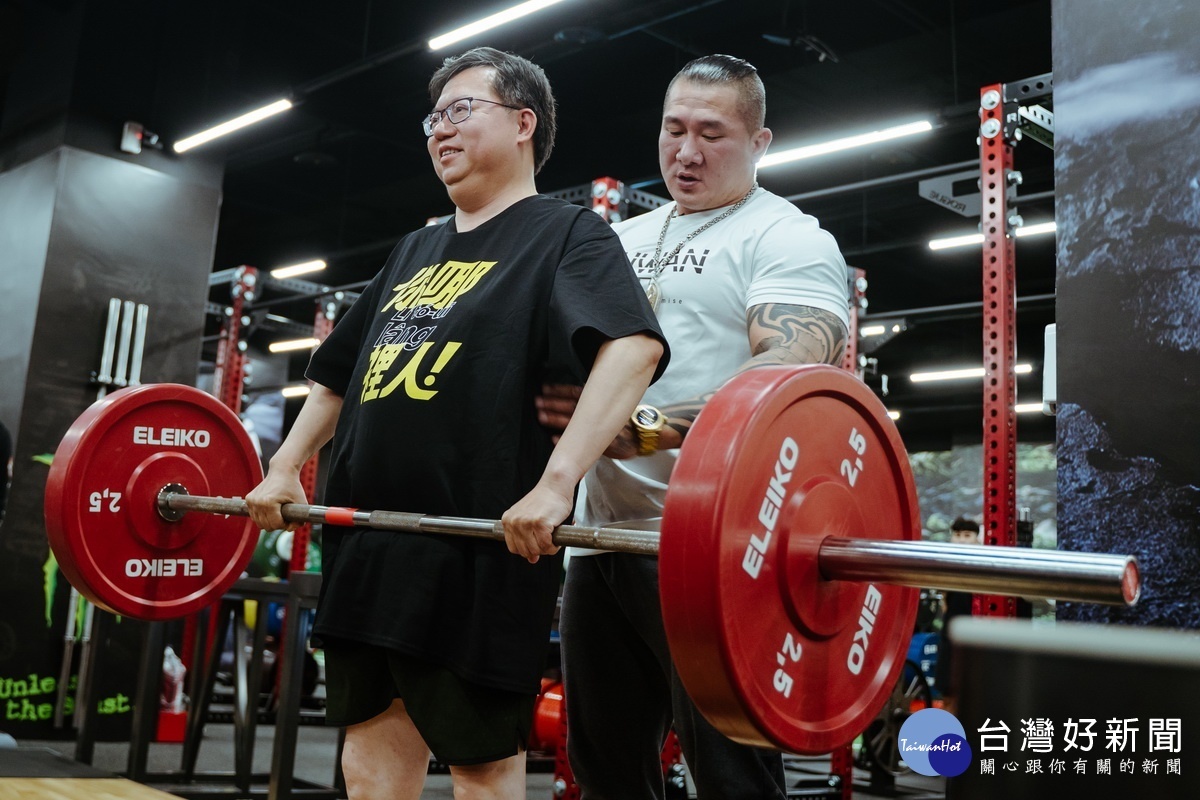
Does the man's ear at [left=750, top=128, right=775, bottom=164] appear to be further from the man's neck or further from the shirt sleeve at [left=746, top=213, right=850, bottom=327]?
the man's neck

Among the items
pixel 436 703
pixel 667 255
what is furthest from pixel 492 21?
pixel 436 703

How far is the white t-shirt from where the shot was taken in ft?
5.10

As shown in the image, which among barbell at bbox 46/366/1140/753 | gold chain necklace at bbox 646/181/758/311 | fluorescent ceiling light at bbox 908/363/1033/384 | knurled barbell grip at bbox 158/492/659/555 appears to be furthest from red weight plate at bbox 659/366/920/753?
fluorescent ceiling light at bbox 908/363/1033/384

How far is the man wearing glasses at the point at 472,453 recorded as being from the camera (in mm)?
1391

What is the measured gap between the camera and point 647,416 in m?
1.48

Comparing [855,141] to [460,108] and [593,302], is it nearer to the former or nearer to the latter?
[460,108]

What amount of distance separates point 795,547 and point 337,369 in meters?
0.91

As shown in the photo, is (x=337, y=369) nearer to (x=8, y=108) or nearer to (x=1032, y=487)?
(x=8, y=108)

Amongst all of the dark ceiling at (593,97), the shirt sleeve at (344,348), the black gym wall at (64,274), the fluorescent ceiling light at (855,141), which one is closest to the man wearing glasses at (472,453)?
the shirt sleeve at (344,348)

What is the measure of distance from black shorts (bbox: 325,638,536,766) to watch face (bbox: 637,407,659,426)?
382mm

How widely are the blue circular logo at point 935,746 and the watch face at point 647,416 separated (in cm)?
76

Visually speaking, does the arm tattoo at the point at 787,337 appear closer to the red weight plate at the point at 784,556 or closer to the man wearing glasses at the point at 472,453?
the man wearing glasses at the point at 472,453

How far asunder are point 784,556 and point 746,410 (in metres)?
0.16

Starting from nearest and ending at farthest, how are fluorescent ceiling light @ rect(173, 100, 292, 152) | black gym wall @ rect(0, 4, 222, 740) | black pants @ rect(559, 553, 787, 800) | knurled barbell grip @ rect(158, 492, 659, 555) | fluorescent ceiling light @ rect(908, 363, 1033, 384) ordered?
knurled barbell grip @ rect(158, 492, 659, 555), black pants @ rect(559, 553, 787, 800), black gym wall @ rect(0, 4, 222, 740), fluorescent ceiling light @ rect(173, 100, 292, 152), fluorescent ceiling light @ rect(908, 363, 1033, 384)
